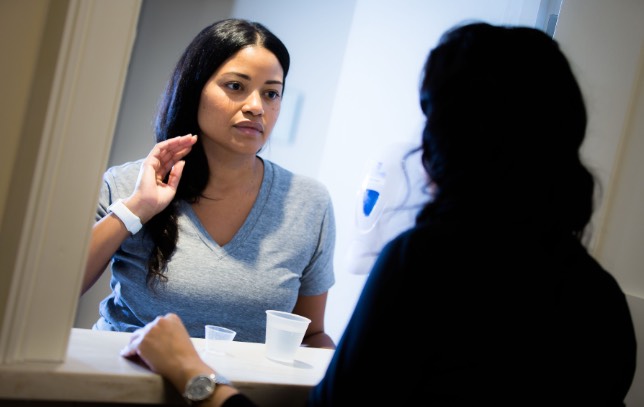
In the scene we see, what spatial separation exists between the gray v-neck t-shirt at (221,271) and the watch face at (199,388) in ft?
2.14

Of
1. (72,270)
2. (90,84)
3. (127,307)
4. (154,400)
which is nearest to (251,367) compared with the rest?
(154,400)

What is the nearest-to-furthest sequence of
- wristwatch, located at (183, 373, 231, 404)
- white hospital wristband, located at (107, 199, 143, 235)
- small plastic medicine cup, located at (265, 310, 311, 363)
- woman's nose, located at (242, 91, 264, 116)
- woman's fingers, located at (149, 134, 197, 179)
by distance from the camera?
wristwatch, located at (183, 373, 231, 404) → small plastic medicine cup, located at (265, 310, 311, 363) → white hospital wristband, located at (107, 199, 143, 235) → woman's fingers, located at (149, 134, 197, 179) → woman's nose, located at (242, 91, 264, 116)

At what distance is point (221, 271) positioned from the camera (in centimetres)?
153

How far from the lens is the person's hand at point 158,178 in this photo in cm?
143

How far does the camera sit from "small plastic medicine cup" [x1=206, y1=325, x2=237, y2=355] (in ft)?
3.64

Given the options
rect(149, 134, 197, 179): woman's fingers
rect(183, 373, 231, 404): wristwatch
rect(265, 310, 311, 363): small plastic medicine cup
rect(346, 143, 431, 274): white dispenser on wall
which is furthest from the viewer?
rect(346, 143, 431, 274): white dispenser on wall

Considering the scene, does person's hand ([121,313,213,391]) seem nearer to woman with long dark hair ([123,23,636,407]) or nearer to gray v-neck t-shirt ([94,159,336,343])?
woman with long dark hair ([123,23,636,407])

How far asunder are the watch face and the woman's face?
87 cm

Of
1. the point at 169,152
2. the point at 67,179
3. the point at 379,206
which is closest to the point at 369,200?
the point at 379,206

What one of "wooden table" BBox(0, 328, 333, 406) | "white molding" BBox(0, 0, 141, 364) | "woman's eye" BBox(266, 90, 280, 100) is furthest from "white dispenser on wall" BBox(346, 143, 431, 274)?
"white molding" BBox(0, 0, 141, 364)

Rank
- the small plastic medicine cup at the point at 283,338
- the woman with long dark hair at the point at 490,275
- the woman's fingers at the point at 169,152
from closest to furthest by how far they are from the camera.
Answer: the woman with long dark hair at the point at 490,275 < the small plastic medicine cup at the point at 283,338 < the woman's fingers at the point at 169,152

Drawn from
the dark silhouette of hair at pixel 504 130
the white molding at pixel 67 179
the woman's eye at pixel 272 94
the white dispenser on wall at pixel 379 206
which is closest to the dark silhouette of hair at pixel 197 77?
the woman's eye at pixel 272 94

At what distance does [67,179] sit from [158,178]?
2.28 feet

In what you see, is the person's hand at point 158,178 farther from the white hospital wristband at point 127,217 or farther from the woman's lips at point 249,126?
the woman's lips at point 249,126
